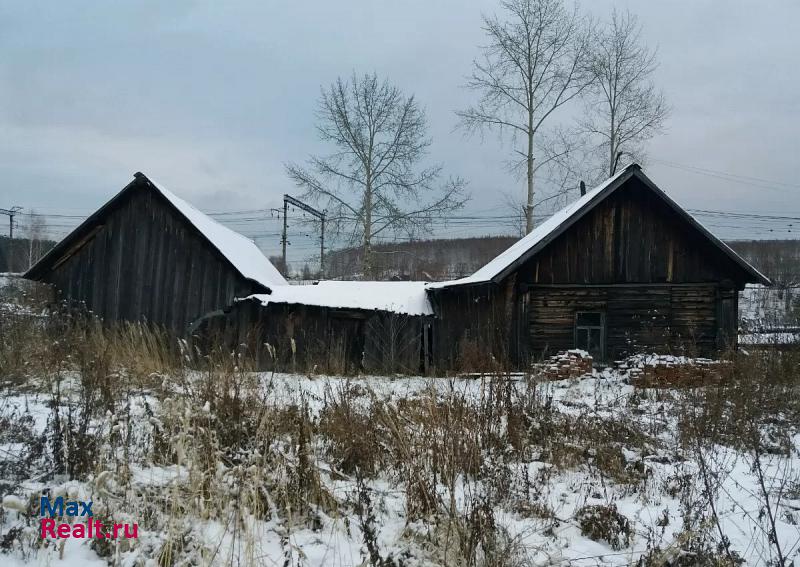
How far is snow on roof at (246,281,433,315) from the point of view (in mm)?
12312

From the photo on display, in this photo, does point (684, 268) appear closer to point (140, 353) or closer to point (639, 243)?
point (639, 243)

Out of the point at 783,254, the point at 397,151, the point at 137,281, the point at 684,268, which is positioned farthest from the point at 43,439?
the point at 783,254

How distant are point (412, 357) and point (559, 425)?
6.82 metres

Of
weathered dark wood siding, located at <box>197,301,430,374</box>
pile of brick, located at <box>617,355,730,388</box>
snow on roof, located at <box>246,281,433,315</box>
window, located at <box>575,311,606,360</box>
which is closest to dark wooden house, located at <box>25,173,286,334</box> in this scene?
snow on roof, located at <box>246,281,433,315</box>

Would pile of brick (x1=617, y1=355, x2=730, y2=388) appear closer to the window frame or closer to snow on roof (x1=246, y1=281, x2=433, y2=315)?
the window frame

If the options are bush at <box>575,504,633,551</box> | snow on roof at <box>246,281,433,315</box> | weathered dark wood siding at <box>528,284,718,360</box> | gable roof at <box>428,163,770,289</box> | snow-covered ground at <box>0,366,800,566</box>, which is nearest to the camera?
snow-covered ground at <box>0,366,800,566</box>

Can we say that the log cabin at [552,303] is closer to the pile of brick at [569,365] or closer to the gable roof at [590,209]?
the gable roof at [590,209]

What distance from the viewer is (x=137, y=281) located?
44.9ft

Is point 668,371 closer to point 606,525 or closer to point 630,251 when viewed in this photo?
point 630,251

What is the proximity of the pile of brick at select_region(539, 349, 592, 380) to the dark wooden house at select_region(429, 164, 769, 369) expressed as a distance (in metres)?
0.96

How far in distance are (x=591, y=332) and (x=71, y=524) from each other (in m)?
12.3

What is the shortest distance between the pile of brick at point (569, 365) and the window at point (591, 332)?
1.42m

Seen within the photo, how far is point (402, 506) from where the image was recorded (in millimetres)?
3613

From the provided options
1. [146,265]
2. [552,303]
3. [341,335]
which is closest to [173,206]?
[146,265]
